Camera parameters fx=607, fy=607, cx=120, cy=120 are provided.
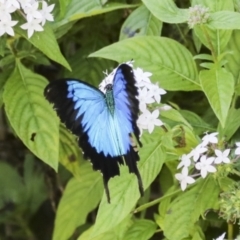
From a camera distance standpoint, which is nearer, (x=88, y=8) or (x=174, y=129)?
(x=174, y=129)

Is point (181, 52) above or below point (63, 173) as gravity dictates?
above

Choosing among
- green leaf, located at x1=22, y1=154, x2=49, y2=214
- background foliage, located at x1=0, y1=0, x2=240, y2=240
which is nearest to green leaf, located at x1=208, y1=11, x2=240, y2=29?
background foliage, located at x1=0, y1=0, x2=240, y2=240

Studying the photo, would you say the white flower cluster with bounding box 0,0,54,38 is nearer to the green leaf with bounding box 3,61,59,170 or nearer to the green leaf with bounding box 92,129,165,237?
the green leaf with bounding box 3,61,59,170

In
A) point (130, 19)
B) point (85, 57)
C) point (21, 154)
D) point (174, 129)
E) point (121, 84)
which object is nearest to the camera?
point (121, 84)

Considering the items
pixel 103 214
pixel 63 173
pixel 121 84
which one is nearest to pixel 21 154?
pixel 63 173

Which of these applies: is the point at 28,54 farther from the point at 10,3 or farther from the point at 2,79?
the point at 10,3

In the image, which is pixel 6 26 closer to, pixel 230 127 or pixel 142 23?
pixel 142 23

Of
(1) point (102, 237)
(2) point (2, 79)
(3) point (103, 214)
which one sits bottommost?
(1) point (102, 237)

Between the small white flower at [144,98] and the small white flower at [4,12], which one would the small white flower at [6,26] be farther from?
the small white flower at [144,98]
